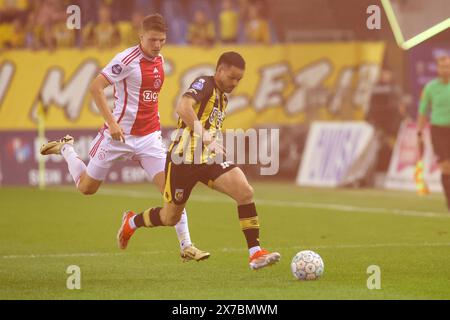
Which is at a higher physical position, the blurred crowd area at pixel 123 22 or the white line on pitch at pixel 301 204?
the blurred crowd area at pixel 123 22

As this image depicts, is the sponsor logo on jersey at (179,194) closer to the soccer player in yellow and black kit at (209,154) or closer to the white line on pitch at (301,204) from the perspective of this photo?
the soccer player in yellow and black kit at (209,154)

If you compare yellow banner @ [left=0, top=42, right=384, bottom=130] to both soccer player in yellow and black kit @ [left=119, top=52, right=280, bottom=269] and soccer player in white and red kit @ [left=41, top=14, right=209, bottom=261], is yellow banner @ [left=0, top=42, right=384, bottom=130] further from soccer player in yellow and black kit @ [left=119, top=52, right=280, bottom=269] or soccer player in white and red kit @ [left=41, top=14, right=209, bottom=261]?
soccer player in yellow and black kit @ [left=119, top=52, right=280, bottom=269]

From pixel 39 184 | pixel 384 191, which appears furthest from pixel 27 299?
pixel 39 184

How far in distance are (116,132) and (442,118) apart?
884 cm

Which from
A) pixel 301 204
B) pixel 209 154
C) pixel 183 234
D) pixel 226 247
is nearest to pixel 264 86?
pixel 301 204

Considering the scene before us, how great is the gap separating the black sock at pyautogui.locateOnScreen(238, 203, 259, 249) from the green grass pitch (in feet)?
1.19

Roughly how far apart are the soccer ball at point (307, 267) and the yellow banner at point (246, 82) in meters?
16.3

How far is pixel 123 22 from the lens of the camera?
27.7m

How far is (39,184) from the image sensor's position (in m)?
25.9

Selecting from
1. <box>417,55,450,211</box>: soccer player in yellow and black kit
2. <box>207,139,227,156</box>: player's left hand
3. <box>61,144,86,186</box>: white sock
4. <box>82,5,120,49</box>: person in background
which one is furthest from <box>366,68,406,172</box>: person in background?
<box>207,139,227,156</box>: player's left hand

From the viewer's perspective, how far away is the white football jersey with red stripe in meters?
11.8

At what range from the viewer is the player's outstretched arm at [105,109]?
11.3 meters

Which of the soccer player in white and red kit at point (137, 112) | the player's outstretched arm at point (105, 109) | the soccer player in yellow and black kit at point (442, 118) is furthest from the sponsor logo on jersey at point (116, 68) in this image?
the soccer player in yellow and black kit at point (442, 118)
